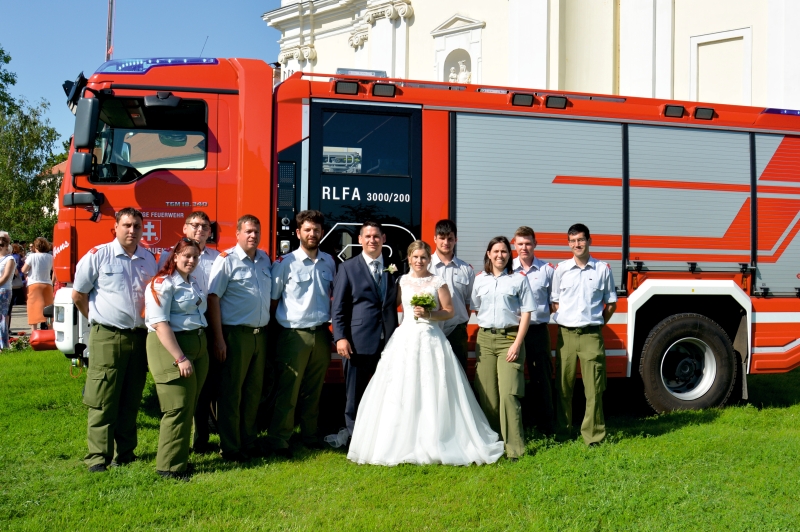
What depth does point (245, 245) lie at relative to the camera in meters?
5.39

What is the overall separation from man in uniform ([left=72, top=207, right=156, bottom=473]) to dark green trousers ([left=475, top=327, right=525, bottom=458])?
104 inches

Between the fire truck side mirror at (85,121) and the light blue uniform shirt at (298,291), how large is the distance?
6.05 feet

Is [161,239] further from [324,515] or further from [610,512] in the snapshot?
[610,512]

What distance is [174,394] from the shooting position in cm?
500

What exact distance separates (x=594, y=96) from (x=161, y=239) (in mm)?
4345

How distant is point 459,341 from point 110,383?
9.14ft

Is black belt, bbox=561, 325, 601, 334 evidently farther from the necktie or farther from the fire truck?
the necktie

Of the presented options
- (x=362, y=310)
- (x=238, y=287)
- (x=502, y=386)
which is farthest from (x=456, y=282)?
(x=238, y=287)

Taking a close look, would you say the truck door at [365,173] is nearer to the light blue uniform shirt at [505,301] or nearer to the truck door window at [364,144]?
the truck door window at [364,144]

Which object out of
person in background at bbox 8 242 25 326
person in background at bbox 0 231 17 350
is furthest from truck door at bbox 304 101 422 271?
person in background at bbox 8 242 25 326

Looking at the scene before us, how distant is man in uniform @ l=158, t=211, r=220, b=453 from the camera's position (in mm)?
5367

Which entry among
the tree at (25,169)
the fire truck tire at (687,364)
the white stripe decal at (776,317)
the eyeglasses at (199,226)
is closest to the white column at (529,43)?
the white stripe decal at (776,317)

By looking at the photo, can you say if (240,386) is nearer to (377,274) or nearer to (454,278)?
(377,274)

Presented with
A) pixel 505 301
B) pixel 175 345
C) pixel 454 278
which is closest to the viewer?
pixel 175 345
